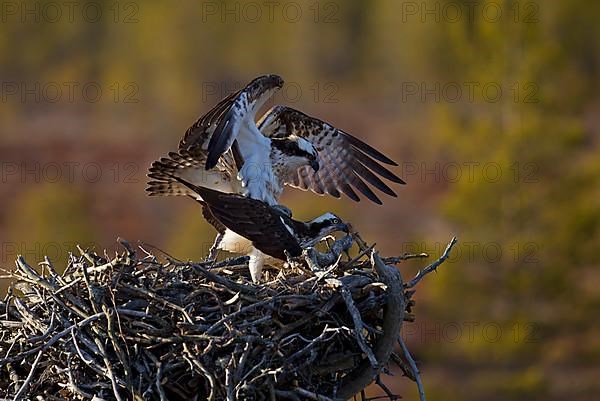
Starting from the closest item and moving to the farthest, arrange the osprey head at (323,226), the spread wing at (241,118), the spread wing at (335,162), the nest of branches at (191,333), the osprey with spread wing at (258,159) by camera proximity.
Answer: the nest of branches at (191,333) → the osprey head at (323,226) → the spread wing at (241,118) → the osprey with spread wing at (258,159) → the spread wing at (335,162)

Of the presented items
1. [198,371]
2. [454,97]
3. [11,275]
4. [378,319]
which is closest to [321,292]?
[378,319]

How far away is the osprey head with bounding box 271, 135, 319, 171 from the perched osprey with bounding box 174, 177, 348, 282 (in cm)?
76

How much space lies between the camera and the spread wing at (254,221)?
19.0ft

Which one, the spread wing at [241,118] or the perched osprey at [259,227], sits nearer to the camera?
the perched osprey at [259,227]

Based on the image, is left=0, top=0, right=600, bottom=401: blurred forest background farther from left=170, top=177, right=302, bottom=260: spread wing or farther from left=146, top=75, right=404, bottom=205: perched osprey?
left=170, top=177, right=302, bottom=260: spread wing

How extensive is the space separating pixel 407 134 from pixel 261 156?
3265cm

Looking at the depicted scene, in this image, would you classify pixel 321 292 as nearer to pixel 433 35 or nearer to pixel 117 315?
pixel 117 315

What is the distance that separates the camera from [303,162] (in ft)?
22.4

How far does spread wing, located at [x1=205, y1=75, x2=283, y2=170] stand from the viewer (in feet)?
20.0

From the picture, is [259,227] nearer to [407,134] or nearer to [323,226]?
[323,226]

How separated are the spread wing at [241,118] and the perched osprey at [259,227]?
0.24 m

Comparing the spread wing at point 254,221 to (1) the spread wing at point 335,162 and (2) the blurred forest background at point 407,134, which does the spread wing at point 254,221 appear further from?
(2) the blurred forest background at point 407,134

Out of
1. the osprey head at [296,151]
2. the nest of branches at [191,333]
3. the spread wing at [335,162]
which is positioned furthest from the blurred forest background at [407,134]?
the nest of branches at [191,333]

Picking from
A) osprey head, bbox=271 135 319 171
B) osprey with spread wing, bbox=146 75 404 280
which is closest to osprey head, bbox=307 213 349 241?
osprey with spread wing, bbox=146 75 404 280
